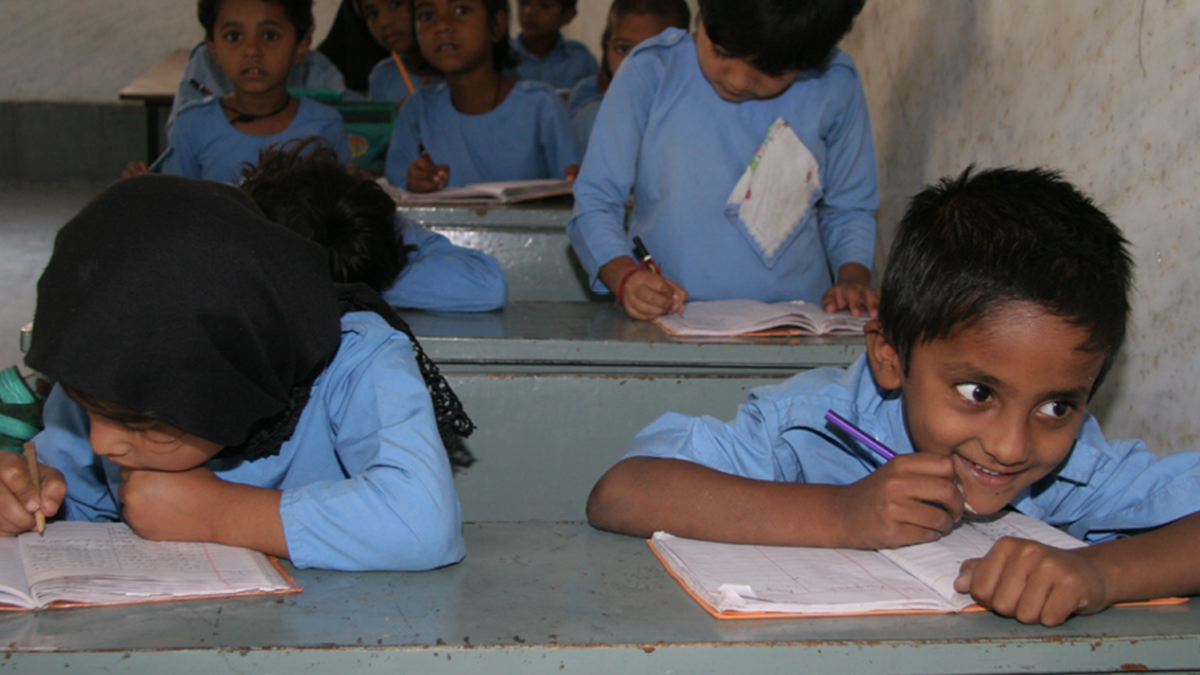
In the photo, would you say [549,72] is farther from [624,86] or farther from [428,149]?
[624,86]

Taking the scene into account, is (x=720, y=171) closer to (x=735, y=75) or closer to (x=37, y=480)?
(x=735, y=75)

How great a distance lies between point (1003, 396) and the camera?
92 centimetres

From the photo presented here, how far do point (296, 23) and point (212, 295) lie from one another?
244cm

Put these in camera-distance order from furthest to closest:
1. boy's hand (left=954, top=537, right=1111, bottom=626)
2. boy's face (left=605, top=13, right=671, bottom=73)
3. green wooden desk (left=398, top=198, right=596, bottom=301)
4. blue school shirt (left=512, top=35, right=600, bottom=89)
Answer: blue school shirt (left=512, top=35, right=600, bottom=89) < boy's face (left=605, top=13, right=671, bottom=73) < green wooden desk (left=398, top=198, right=596, bottom=301) < boy's hand (left=954, top=537, right=1111, bottom=626)

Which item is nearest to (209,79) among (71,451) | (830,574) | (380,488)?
(71,451)

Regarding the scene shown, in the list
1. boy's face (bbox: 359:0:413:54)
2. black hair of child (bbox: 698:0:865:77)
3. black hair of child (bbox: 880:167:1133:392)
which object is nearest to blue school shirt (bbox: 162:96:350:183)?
black hair of child (bbox: 698:0:865:77)

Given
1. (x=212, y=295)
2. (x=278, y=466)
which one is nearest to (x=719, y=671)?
(x=212, y=295)

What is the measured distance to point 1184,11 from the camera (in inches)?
51.1

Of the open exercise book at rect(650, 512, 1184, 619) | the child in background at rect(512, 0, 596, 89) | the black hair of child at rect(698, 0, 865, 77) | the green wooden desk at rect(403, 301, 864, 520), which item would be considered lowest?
the green wooden desk at rect(403, 301, 864, 520)

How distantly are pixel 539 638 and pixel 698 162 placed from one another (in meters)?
1.53

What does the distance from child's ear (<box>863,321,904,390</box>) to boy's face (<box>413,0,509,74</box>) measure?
2.35 m

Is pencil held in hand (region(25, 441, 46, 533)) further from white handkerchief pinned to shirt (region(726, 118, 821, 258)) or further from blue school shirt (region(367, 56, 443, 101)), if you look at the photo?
blue school shirt (region(367, 56, 443, 101))

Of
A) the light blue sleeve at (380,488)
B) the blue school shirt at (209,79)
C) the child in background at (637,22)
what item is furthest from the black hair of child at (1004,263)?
the blue school shirt at (209,79)

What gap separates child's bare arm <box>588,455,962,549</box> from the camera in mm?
878
